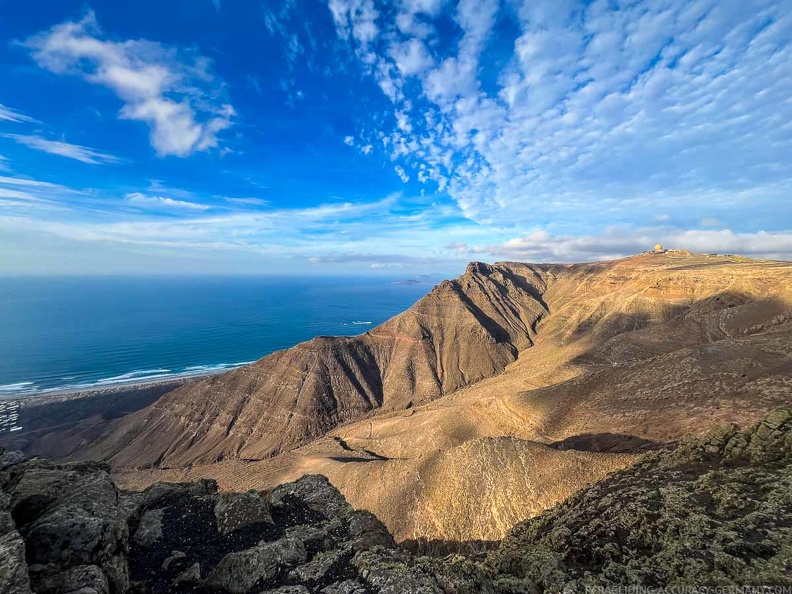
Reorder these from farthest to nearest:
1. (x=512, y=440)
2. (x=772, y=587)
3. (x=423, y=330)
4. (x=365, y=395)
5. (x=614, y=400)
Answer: (x=423, y=330) < (x=365, y=395) < (x=614, y=400) < (x=512, y=440) < (x=772, y=587)

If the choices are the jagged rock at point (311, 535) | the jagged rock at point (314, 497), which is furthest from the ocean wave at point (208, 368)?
the jagged rock at point (311, 535)

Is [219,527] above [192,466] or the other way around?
above

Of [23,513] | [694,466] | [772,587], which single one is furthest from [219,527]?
[694,466]

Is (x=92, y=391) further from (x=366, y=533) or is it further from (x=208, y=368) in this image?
(x=366, y=533)

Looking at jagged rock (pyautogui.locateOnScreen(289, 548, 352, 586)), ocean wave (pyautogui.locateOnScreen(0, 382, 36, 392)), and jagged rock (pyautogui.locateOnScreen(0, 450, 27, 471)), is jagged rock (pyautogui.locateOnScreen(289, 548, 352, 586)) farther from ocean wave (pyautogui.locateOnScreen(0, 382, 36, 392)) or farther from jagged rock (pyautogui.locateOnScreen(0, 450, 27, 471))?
ocean wave (pyautogui.locateOnScreen(0, 382, 36, 392))

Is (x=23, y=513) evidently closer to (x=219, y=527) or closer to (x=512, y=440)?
(x=219, y=527)

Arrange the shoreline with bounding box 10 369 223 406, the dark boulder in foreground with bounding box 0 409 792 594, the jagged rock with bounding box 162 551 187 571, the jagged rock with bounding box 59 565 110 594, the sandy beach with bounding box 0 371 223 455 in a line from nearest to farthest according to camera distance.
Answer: the jagged rock with bounding box 59 565 110 594 → the dark boulder in foreground with bounding box 0 409 792 594 → the jagged rock with bounding box 162 551 187 571 → the sandy beach with bounding box 0 371 223 455 → the shoreline with bounding box 10 369 223 406

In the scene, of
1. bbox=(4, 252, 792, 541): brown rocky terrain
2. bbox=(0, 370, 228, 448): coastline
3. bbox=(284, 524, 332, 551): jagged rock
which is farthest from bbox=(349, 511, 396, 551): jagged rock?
bbox=(0, 370, 228, 448): coastline
